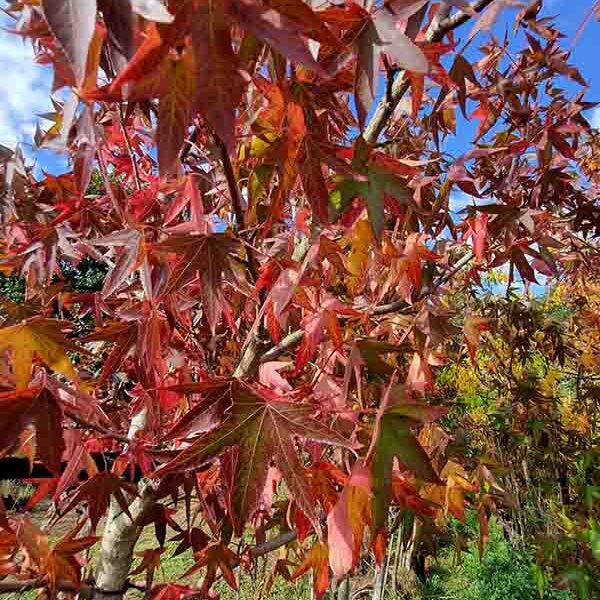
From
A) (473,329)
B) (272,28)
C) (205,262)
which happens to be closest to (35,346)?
(205,262)

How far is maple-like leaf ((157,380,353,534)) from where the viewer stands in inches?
20.9

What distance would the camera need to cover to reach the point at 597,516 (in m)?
2.32

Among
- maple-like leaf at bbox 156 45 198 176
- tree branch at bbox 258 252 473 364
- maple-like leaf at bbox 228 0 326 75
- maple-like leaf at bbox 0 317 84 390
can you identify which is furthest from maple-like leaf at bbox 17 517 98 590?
maple-like leaf at bbox 228 0 326 75

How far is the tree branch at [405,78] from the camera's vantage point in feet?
2.50

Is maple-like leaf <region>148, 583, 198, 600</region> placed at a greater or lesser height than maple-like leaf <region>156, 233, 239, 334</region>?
lesser

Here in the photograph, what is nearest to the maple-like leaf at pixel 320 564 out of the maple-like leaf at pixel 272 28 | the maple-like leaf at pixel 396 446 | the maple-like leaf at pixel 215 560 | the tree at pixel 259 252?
the tree at pixel 259 252

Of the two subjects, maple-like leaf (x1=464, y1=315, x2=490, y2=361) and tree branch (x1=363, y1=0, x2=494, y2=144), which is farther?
maple-like leaf (x1=464, y1=315, x2=490, y2=361)

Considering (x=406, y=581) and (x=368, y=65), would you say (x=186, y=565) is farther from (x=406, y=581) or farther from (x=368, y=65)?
(x=368, y=65)

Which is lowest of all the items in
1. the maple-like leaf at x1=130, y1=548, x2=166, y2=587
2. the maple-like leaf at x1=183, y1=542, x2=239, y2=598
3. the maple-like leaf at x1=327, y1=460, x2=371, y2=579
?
the maple-like leaf at x1=130, y1=548, x2=166, y2=587

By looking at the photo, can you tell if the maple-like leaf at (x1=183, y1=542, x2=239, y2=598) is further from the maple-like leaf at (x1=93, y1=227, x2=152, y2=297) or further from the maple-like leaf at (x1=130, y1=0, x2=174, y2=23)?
the maple-like leaf at (x1=130, y1=0, x2=174, y2=23)

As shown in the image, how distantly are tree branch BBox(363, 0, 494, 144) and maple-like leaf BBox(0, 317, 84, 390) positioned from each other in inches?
21.8

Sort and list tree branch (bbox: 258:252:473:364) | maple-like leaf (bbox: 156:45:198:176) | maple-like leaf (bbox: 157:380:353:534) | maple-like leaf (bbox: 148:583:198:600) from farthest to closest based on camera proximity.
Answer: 1. maple-like leaf (bbox: 148:583:198:600)
2. tree branch (bbox: 258:252:473:364)
3. maple-like leaf (bbox: 157:380:353:534)
4. maple-like leaf (bbox: 156:45:198:176)

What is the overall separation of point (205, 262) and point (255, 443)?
267mm

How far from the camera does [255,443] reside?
22.1 inches
